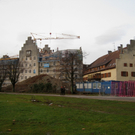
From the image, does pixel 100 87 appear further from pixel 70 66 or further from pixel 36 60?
pixel 36 60

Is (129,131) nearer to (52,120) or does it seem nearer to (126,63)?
(52,120)

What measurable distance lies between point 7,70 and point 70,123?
169 feet

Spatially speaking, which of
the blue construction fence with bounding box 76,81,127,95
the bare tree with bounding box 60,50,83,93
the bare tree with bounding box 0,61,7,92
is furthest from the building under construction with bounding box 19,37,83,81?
the bare tree with bounding box 60,50,83,93

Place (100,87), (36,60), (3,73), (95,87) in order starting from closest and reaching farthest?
1. (100,87)
2. (95,87)
3. (3,73)
4. (36,60)

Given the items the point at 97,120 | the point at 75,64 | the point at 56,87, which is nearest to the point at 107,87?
the point at 75,64

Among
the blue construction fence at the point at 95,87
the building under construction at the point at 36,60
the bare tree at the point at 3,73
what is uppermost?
the building under construction at the point at 36,60

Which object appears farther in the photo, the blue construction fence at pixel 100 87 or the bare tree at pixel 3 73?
the bare tree at pixel 3 73

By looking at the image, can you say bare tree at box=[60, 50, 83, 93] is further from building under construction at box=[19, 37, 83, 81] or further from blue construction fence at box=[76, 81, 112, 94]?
building under construction at box=[19, 37, 83, 81]

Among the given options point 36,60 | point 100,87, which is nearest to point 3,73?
point 100,87

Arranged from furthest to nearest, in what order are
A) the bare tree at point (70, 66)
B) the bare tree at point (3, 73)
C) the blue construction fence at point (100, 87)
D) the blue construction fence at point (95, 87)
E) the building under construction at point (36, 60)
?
the building under construction at point (36, 60) < the bare tree at point (3, 73) < the bare tree at point (70, 66) < the blue construction fence at point (95, 87) < the blue construction fence at point (100, 87)

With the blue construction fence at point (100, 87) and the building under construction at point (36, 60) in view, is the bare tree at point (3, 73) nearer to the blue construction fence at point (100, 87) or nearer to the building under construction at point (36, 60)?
the blue construction fence at point (100, 87)

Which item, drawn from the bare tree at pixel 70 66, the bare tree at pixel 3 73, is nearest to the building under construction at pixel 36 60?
the bare tree at pixel 3 73

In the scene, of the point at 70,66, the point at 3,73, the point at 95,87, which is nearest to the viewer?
the point at 70,66

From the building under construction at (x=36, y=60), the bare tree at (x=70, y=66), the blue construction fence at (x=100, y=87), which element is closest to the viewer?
the blue construction fence at (x=100, y=87)
